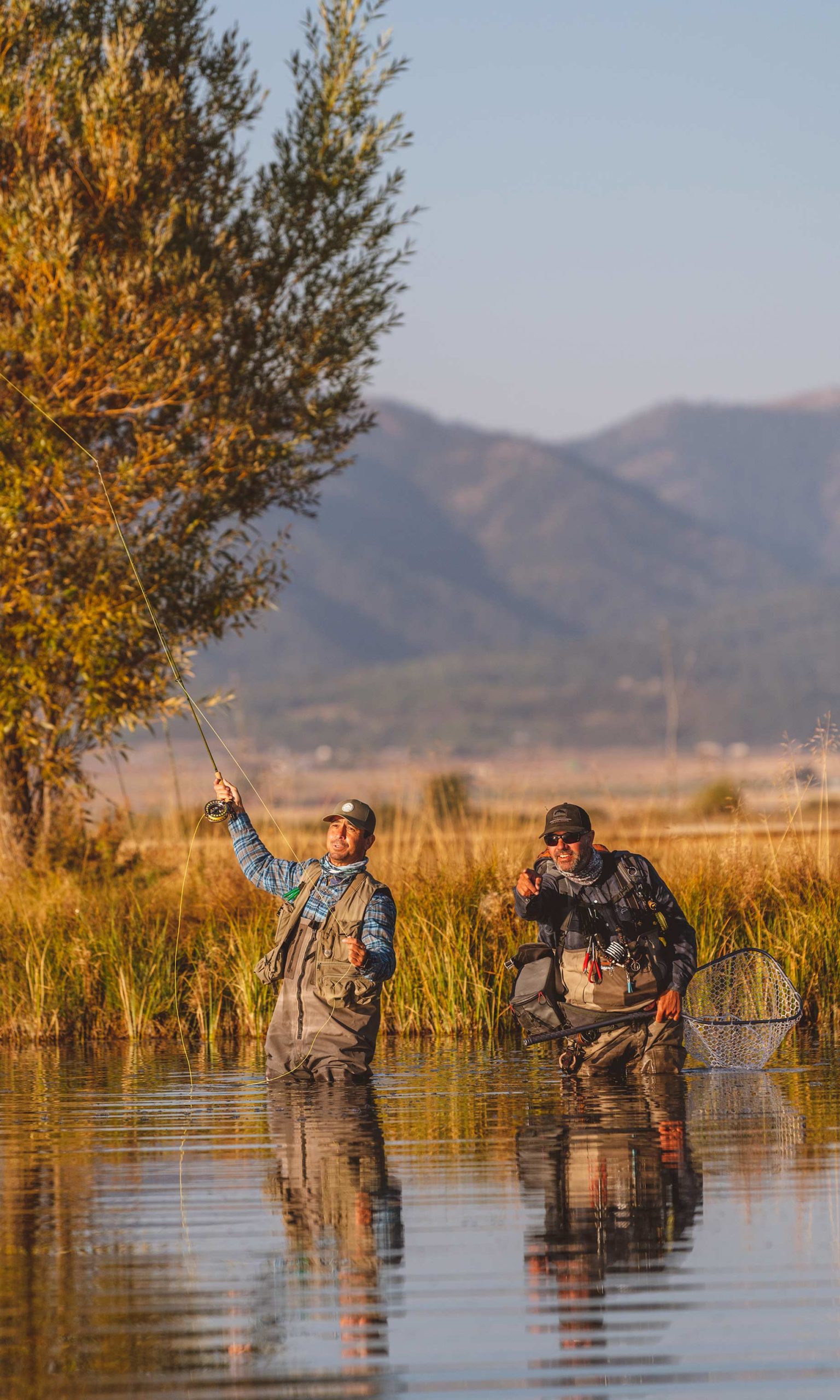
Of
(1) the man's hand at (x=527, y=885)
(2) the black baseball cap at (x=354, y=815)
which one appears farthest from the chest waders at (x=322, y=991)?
(1) the man's hand at (x=527, y=885)

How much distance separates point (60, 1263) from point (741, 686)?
193 metres

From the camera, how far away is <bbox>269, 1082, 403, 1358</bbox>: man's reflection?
6121 millimetres

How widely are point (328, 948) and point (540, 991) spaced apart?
4.16 feet

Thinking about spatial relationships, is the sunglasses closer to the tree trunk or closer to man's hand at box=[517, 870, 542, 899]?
man's hand at box=[517, 870, 542, 899]

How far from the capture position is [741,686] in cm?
19712

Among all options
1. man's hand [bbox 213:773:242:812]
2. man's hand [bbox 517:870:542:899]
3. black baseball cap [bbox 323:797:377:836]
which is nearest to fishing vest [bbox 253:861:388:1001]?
black baseball cap [bbox 323:797:377:836]

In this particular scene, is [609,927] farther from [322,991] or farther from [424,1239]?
[424,1239]

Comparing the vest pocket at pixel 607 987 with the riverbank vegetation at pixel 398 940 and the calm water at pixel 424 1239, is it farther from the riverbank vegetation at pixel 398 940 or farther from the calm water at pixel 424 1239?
the riverbank vegetation at pixel 398 940

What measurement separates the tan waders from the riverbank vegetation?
2195mm

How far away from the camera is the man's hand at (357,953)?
9867mm

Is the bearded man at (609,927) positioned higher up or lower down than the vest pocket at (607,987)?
higher up

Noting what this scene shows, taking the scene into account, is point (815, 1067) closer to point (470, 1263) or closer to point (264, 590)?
point (470, 1263)

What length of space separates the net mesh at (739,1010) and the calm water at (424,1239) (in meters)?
0.27

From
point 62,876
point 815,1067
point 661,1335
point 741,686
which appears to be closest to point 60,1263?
point 661,1335
